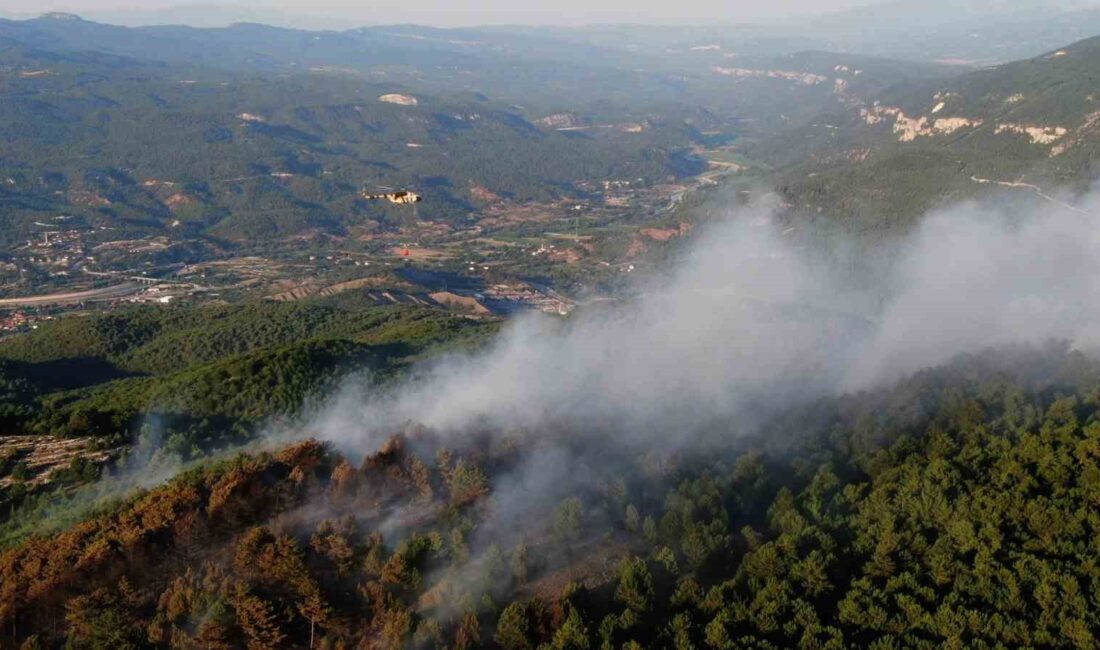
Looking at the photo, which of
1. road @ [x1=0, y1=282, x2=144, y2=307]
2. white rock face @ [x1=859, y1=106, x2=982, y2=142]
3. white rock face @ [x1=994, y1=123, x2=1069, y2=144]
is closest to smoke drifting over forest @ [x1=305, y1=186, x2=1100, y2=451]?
white rock face @ [x1=994, y1=123, x2=1069, y2=144]

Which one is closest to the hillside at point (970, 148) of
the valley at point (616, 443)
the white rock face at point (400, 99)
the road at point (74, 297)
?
the valley at point (616, 443)

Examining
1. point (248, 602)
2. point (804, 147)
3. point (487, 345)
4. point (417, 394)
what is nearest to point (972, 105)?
point (804, 147)

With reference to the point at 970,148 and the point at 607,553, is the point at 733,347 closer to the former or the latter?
the point at 607,553

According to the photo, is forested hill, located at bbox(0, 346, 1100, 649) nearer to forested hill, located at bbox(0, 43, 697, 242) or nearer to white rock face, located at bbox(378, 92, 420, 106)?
forested hill, located at bbox(0, 43, 697, 242)

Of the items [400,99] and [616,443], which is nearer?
[616,443]

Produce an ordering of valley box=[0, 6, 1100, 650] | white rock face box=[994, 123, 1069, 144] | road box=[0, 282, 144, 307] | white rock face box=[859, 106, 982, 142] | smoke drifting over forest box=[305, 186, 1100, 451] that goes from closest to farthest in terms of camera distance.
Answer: valley box=[0, 6, 1100, 650] → smoke drifting over forest box=[305, 186, 1100, 451] → road box=[0, 282, 144, 307] → white rock face box=[994, 123, 1069, 144] → white rock face box=[859, 106, 982, 142]

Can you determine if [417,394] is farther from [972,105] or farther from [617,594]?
[972,105]

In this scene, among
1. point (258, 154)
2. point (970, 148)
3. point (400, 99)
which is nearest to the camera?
point (970, 148)

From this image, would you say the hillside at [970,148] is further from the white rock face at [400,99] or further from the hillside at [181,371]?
the white rock face at [400,99]

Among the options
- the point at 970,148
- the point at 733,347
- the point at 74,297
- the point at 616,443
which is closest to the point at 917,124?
the point at 970,148
